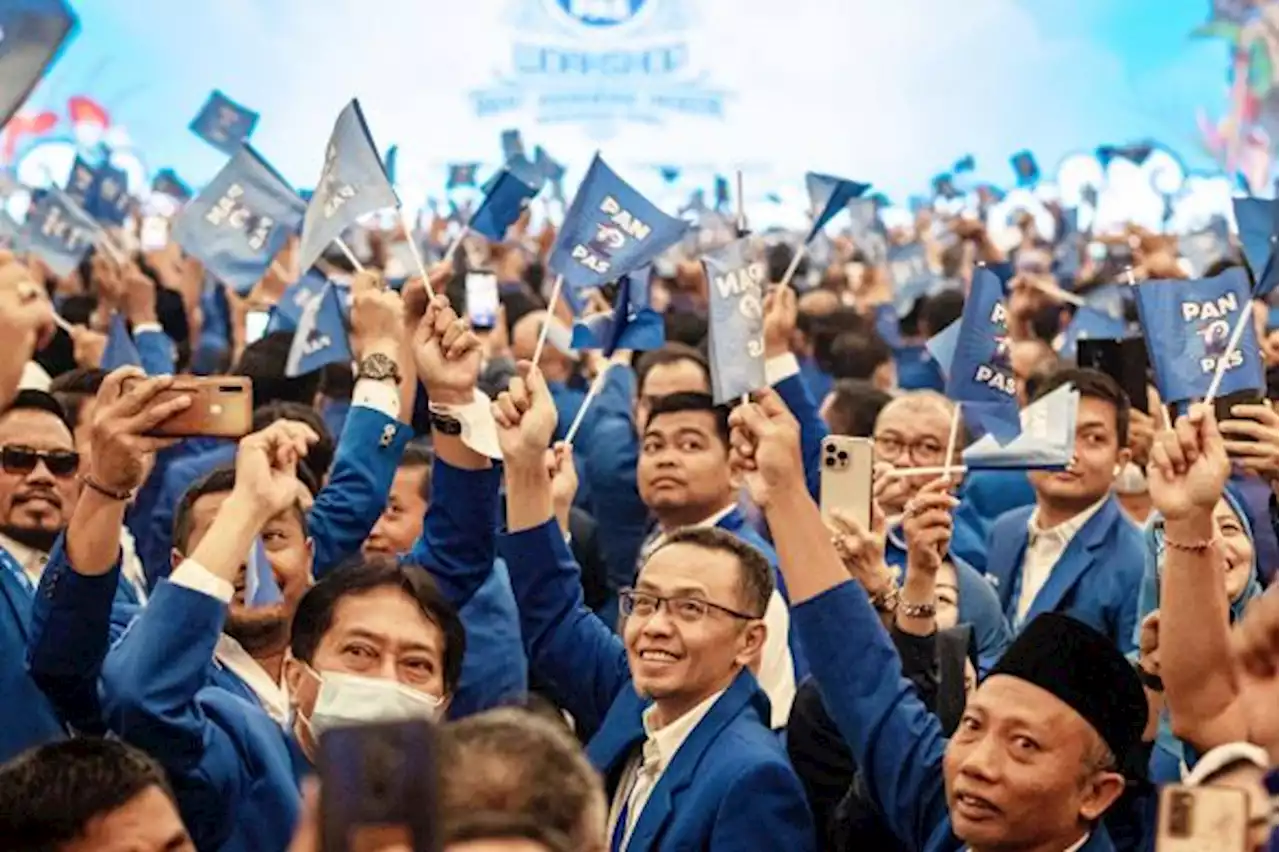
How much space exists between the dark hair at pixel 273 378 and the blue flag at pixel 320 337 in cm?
21

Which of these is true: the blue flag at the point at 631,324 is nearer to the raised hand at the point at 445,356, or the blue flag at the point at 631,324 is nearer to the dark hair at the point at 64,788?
the raised hand at the point at 445,356

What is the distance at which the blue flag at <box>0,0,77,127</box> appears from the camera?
422 cm

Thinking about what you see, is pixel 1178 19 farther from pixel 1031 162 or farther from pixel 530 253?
pixel 530 253

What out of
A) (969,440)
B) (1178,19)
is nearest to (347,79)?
(1178,19)

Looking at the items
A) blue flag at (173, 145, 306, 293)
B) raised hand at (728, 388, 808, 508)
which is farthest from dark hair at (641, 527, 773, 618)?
blue flag at (173, 145, 306, 293)

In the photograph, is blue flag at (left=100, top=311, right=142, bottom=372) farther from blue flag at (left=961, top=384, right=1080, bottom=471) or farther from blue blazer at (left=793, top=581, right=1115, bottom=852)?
blue blazer at (left=793, top=581, right=1115, bottom=852)

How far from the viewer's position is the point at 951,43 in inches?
1144

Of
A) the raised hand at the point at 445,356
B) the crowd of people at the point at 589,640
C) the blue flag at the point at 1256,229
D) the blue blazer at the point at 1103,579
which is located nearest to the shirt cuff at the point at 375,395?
the crowd of people at the point at 589,640

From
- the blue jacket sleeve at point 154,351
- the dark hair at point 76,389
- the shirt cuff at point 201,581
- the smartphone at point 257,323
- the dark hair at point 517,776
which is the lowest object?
the dark hair at point 517,776

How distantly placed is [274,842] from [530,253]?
485 inches

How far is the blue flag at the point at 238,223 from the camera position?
7.75 meters

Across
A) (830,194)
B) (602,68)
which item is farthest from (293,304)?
(602,68)

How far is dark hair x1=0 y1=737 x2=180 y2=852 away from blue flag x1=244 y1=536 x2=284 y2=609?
1210 millimetres

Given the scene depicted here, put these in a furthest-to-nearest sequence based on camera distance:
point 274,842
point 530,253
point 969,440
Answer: point 530,253
point 969,440
point 274,842
